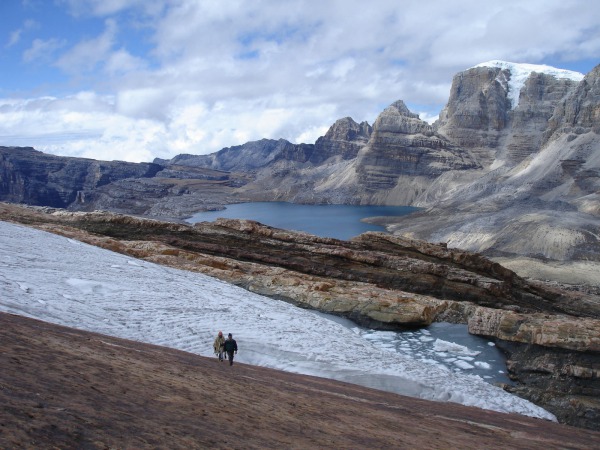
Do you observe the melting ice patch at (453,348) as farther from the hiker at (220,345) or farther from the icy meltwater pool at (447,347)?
the hiker at (220,345)

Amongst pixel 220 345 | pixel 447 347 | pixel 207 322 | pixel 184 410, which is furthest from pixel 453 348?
pixel 184 410

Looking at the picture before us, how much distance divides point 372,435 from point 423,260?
2788cm

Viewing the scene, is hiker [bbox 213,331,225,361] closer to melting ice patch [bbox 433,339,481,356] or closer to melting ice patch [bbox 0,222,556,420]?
melting ice patch [bbox 0,222,556,420]

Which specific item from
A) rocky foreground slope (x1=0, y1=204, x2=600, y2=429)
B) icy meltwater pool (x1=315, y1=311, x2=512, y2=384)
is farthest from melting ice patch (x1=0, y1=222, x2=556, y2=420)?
rocky foreground slope (x1=0, y1=204, x2=600, y2=429)

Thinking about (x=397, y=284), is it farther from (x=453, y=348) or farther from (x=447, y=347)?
(x=453, y=348)

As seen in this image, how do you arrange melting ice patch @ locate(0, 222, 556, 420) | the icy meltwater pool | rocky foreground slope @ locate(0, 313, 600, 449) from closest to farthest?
rocky foreground slope @ locate(0, 313, 600, 449) < melting ice patch @ locate(0, 222, 556, 420) < the icy meltwater pool

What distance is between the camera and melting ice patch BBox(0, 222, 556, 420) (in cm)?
1791

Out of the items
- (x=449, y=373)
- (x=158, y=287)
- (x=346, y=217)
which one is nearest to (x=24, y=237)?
(x=158, y=287)

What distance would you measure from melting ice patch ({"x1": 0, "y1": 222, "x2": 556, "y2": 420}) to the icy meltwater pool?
0.39m

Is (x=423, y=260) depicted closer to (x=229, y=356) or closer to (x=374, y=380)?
(x=374, y=380)

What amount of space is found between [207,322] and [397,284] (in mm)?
16252

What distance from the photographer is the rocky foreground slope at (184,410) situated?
6.28m

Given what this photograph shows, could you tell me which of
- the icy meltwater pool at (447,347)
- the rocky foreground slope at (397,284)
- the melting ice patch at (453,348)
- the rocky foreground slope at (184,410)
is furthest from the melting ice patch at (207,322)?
the rocky foreground slope at (184,410)

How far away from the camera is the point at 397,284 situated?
1337 inches
